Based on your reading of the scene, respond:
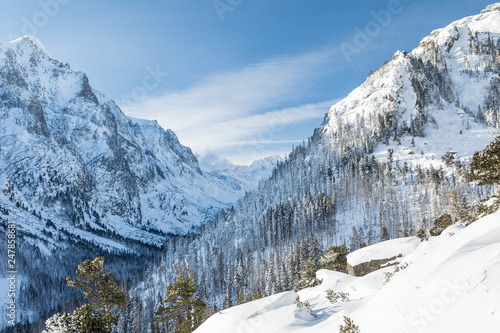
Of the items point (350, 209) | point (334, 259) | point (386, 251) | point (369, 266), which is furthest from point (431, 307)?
point (350, 209)

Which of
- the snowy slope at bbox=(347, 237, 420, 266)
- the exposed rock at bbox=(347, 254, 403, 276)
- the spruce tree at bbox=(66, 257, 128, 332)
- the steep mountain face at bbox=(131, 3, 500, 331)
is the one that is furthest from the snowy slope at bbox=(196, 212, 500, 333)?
the steep mountain face at bbox=(131, 3, 500, 331)

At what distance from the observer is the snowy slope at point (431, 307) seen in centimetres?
993

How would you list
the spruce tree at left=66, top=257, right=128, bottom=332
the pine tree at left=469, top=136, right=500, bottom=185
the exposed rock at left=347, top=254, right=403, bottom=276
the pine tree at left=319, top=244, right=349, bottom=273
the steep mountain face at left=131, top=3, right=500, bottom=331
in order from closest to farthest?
the pine tree at left=469, top=136, right=500, bottom=185 → the spruce tree at left=66, top=257, right=128, bottom=332 → the exposed rock at left=347, top=254, right=403, bottom=276 → the pine tree at left=319, top=244, right=349, bottom=273 → the steep mountain face at left=131, top=3, right=500, bottom=331

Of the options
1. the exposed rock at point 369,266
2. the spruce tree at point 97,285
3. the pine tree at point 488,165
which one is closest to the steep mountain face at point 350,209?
the exposed rock at point 369,266

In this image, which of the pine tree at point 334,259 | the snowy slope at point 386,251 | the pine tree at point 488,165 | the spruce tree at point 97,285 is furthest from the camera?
the pine tree at point 334,259

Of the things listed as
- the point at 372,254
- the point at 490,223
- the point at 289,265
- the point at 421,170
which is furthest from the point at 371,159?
the point at 490,223

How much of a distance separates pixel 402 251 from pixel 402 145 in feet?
550

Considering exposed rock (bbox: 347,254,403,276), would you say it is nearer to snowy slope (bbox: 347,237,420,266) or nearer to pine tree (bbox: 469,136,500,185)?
snowy slope (bbox: 347,237,420,266)

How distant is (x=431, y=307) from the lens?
1139 cm

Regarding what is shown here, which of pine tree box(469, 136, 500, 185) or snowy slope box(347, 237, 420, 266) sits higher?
pine tree box(469, 136, 500, 185)

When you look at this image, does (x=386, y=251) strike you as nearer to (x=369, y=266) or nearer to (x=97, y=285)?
(x=369, y=266)

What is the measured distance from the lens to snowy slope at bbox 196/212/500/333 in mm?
9930

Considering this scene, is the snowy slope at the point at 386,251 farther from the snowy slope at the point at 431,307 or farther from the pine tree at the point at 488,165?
the snowy slope at the point at 431,307

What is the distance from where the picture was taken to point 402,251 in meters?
38.0
